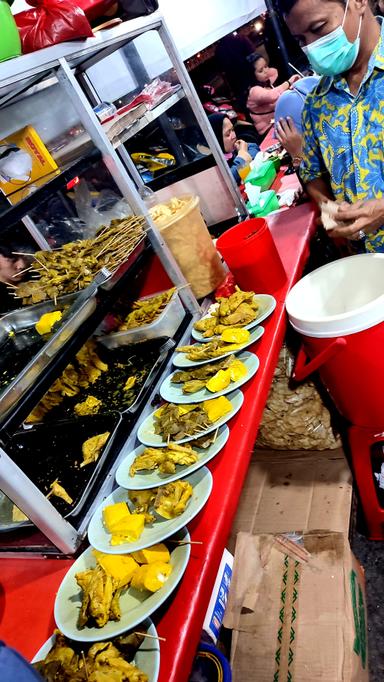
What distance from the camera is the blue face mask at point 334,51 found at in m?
1.77

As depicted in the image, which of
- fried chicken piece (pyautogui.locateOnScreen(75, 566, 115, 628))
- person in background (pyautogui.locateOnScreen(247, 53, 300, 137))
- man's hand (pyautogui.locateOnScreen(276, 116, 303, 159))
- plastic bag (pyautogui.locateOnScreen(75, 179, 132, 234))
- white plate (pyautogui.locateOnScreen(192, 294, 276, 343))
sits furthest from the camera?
person in background (pyautogui.locateOnScreen(247, 53, 300, 137))

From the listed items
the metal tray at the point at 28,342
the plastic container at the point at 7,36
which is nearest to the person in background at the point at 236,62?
the plastic container at the point at 7,36

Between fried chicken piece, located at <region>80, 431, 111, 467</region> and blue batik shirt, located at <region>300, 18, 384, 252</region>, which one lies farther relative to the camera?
blue batik shirt, located at <region>300, 18, 384, 252</region>

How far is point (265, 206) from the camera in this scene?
3.21 meters

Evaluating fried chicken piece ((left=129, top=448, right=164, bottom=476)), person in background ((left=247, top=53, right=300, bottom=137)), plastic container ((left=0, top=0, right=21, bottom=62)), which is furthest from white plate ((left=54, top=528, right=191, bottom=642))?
person in background ((left=247, top=53, right=300, bottom=137))

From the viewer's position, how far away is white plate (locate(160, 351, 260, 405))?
165 centimetres

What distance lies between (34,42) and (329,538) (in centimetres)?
254

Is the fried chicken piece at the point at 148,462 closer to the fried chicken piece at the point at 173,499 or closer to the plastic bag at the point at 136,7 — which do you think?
the fried chicken piece at the point at 173,499

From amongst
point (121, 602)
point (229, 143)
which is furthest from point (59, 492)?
point (229, 143)

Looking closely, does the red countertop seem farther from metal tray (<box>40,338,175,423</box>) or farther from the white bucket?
metal tray (<box>40,338,175,423</box>)

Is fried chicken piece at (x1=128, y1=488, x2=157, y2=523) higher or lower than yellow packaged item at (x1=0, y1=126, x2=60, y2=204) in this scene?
lower

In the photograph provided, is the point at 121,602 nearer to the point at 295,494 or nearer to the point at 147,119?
the point at 295,494

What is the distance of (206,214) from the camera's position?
10.8 ft

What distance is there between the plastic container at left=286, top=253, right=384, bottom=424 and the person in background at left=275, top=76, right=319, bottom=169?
145 centimetres
